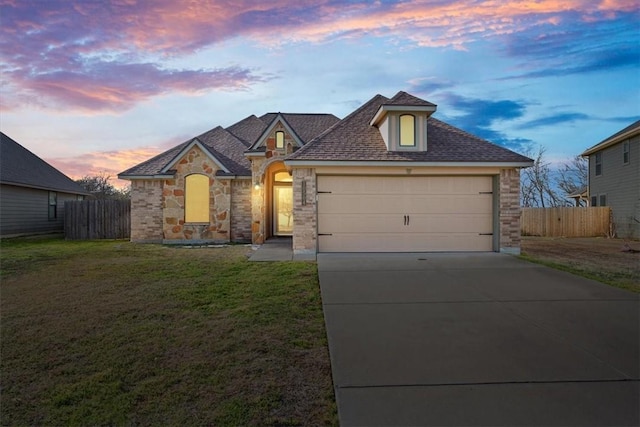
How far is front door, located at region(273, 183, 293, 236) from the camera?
731 inches

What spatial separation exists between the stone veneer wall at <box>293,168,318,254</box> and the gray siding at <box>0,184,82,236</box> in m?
16.1

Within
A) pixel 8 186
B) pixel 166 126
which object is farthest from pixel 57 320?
pixel 8 186

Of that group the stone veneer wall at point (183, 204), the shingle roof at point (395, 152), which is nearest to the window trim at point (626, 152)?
the shingle roof at point (395, 152)

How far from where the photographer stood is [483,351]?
4062 mm

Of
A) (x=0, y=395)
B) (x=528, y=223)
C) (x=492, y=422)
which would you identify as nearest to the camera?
(x=492, y=422)

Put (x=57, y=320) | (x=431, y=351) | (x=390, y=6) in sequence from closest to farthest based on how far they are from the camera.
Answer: (x=431, y=351) < (x=57, y=320) < (x=390, y=6)

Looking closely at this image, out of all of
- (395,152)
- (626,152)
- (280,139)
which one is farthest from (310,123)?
(626,152)

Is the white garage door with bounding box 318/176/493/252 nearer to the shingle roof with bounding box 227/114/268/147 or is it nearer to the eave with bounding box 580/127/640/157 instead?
the shingle roof with bounding box 227/114/268/147

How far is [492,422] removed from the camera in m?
2.75

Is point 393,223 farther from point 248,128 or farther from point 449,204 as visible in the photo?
point 248,128

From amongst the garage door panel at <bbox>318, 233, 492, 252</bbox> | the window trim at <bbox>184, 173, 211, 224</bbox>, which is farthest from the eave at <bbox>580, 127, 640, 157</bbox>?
the window trim at <bbox>184, 173, 211, 224</bbox>

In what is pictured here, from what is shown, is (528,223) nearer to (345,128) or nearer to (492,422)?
(345,128)

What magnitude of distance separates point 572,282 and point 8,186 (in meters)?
23.4

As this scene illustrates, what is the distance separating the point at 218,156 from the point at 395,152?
835cm
